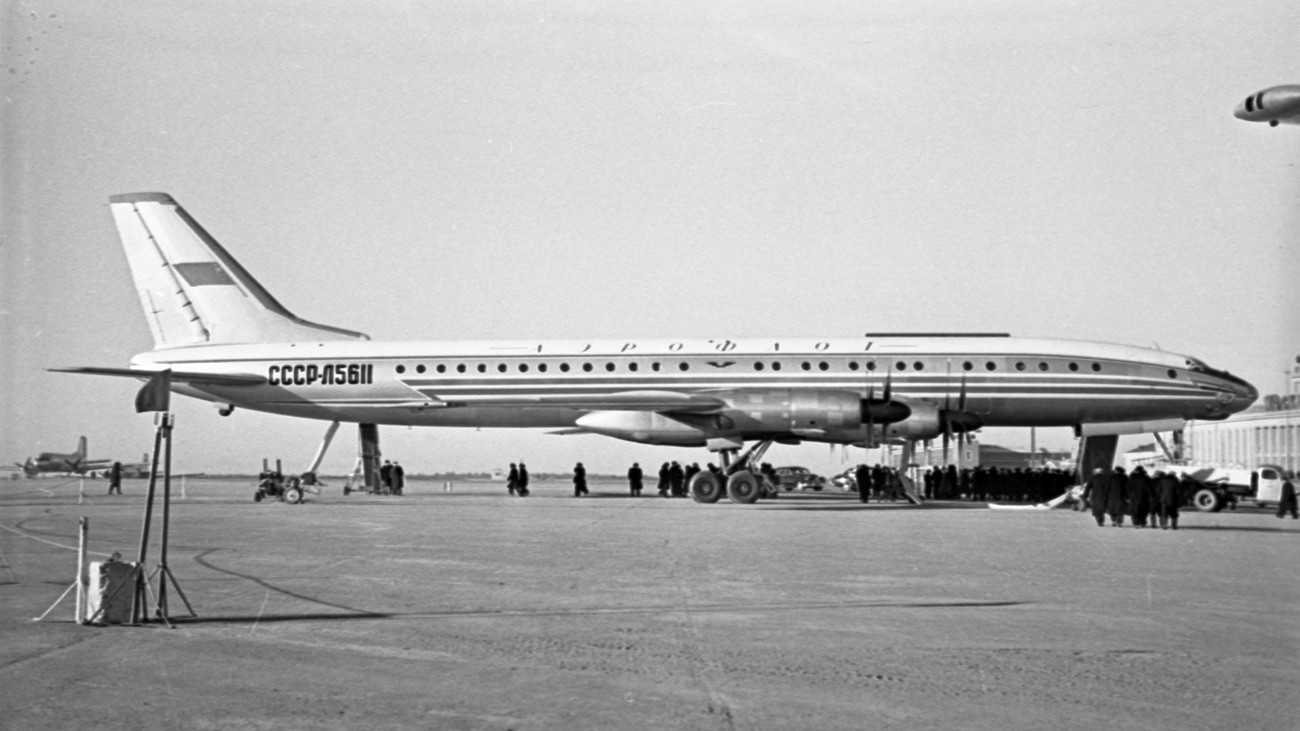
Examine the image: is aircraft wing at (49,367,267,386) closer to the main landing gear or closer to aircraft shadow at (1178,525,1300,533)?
the main landing gear

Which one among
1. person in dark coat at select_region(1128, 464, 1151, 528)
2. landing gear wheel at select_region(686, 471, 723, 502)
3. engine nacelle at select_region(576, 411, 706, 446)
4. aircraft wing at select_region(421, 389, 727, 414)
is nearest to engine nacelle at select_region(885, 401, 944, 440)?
aircraft wing at select_region(421, 389, 727, 414)

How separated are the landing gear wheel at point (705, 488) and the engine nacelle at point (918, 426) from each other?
460 centimetres

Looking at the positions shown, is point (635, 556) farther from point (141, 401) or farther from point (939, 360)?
point (939, 360)

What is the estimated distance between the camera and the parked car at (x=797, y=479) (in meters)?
62.9

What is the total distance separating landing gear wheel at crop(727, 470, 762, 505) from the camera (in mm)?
31578

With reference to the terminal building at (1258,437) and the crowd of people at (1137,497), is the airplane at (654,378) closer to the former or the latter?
the crowd of people at (1137,497)

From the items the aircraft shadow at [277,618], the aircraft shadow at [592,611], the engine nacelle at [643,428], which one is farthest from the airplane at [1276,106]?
the engine nacelle at [643,428]

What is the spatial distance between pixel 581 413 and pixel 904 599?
2226cm

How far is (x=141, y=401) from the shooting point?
37.4 ft

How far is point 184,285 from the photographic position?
120 ft

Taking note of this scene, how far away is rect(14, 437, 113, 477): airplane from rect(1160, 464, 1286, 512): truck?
6061 centimetres

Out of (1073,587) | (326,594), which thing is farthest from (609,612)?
(1073,587)

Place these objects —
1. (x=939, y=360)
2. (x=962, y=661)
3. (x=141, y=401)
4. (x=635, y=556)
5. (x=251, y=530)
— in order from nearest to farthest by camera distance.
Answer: (x=962, y=661), (x=141, y=401), (x=635, y=556), (x=251, y=530), (x=939, y=360)

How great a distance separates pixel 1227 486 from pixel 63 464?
228 feet
